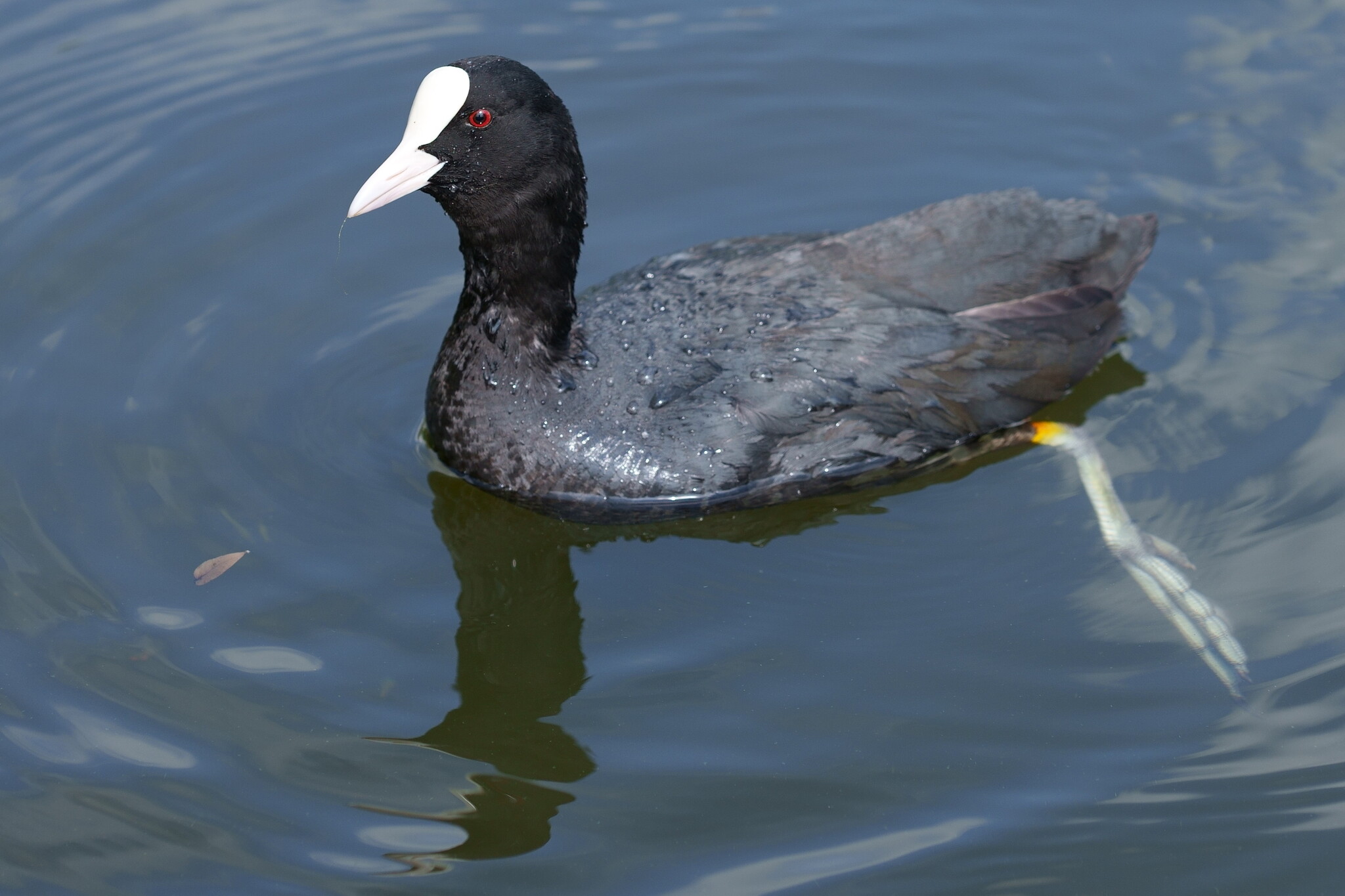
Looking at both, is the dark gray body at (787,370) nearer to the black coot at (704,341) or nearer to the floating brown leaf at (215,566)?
the black coot at (704,341)

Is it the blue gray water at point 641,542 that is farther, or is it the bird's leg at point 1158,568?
the bird's leg at point 1158,568

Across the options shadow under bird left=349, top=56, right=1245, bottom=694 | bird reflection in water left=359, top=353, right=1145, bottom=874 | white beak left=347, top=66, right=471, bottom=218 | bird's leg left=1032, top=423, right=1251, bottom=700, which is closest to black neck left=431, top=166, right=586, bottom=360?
shadow under bird left=349, top=56, right=1245, bottom=694

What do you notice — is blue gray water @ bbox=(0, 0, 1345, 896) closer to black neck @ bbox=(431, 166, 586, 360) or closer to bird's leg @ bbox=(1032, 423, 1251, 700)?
bird's leg @ bbox=(1032, 423, 1251, 700)

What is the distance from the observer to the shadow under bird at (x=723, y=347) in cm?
463

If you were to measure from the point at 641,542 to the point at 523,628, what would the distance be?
0.52 m

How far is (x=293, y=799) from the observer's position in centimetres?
392

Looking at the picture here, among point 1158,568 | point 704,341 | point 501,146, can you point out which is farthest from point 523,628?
point 1158,568

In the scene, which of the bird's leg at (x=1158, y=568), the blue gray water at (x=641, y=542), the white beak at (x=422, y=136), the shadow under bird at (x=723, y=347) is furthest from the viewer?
the shadow under bird at (x=723, y=347)

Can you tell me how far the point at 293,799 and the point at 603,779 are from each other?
859 mm

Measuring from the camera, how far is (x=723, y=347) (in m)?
4.88

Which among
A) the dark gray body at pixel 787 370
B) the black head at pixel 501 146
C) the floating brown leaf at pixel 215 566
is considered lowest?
the floating brown leaf at pixel 215 566

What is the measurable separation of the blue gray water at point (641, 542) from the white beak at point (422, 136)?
1147 mm

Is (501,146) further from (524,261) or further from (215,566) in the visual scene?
(215,566)

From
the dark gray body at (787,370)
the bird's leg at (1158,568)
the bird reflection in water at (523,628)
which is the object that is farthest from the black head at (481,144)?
the bird's leg at (1158,568)
